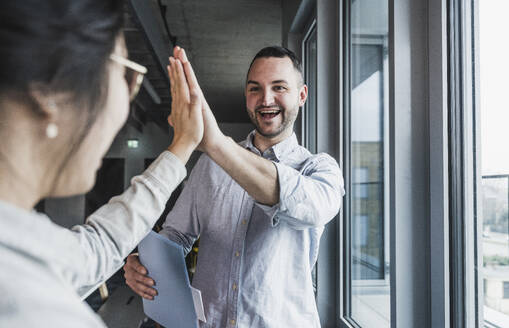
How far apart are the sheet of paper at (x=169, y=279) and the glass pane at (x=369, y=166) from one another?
3.30 ft

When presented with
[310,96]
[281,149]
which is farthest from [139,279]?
[310,96]

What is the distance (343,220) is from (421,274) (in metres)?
0.93

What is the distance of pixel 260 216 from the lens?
3.92 ft

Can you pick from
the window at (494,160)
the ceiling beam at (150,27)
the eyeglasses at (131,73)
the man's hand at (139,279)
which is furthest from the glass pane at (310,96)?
the eyeglasses at (131,73)

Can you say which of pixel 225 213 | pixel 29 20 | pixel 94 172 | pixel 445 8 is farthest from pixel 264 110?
pixel 29 20

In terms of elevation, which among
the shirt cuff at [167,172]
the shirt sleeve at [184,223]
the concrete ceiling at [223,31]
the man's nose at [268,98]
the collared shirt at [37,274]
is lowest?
the shirt sleeve at [184,223]

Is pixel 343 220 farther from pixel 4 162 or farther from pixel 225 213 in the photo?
pixel 4 162

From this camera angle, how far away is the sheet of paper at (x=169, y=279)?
3.10 ft

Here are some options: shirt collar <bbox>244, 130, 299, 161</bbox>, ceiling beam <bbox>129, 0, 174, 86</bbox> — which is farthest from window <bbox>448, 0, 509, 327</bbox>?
ceiling beam <bbox>129, 0, 174, 86</bbox>

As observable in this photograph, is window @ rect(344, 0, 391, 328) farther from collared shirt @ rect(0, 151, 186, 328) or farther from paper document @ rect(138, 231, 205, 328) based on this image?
collared shirt @ rect(0, 151, 186, 328)

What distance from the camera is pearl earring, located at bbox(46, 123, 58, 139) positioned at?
0.40 metres

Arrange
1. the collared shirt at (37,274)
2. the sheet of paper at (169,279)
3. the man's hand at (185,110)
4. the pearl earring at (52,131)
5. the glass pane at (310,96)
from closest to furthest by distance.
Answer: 1. the collared shirt at (37,274)
2. the pearl earring at (52,131)
3. the man's hand at (185,110)
4. the sheet of paper at (169,279)
5. the glass pane at (310,96)

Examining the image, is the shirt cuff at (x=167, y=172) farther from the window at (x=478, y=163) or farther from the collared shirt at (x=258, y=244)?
the window at (x=478, y=163)

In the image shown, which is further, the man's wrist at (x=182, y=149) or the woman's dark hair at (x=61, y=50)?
the man's wrist at (x=182, y=149)
